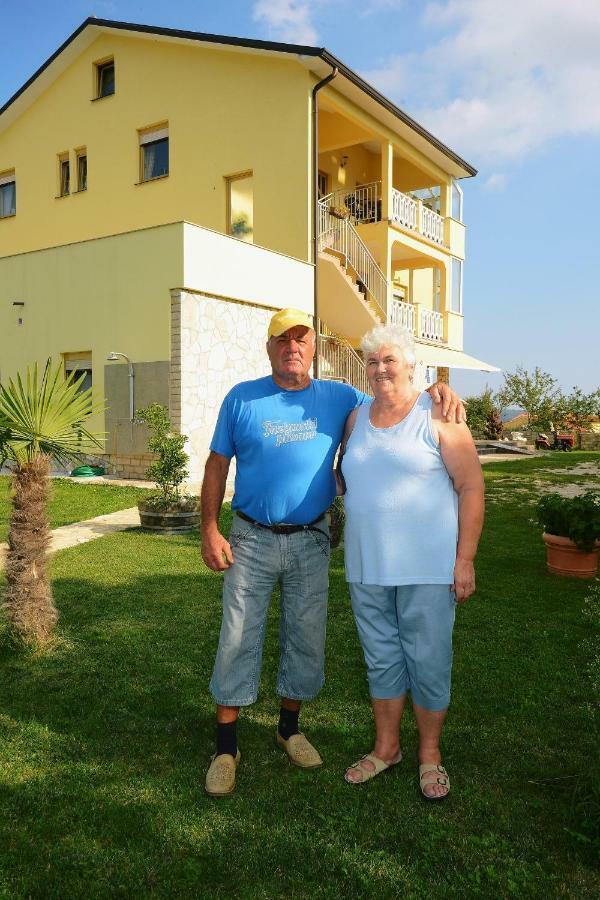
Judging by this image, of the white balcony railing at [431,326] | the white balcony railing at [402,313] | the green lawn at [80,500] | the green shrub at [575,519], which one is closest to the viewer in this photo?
the green shrub at [575,519]

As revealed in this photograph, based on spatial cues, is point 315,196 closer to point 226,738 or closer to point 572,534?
point 572,534

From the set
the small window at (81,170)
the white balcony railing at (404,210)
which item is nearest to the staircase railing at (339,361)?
the white balcony railing at (404,210)

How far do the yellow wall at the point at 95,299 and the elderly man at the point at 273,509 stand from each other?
35.2 feet

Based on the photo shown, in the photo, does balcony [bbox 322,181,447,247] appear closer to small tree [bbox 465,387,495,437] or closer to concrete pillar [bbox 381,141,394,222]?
concrete pillar [bbox 381,141,394,222]

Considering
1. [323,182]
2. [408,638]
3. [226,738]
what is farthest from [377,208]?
[226,738]

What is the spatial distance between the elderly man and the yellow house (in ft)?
36.0

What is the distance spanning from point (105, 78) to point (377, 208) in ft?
29.8

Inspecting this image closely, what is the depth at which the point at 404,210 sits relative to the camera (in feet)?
69.7

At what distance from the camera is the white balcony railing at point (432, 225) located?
22.2 meters

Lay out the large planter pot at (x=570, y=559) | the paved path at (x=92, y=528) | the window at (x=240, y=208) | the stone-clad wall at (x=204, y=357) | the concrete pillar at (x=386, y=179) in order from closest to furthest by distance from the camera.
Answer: the large planter pot at (x=570, y=559) → the paved path at (x=92, y=528) → the stone-clad wall at (x=204, y=357) → the window at (x=240, y=208) → the concrete pillar at (x=386, y=179)

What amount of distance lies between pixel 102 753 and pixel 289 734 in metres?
0.93

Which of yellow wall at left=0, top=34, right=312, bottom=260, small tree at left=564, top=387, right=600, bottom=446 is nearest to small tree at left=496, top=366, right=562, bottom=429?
small tree at left=564, top=387, right=600, bottom=446

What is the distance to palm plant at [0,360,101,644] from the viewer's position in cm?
472

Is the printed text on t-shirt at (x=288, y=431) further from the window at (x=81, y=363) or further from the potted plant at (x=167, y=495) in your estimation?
the window at (x=81, y=363)
